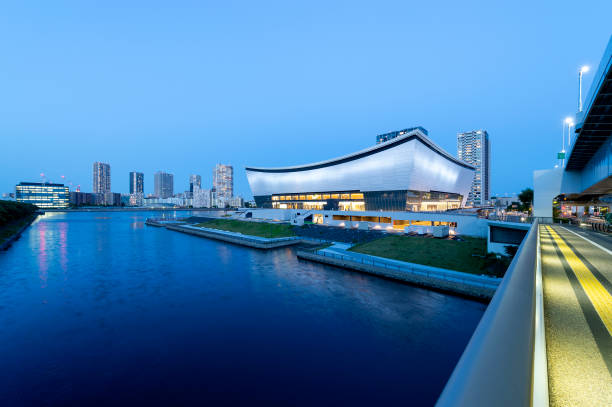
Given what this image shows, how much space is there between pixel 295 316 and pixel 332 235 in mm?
27909

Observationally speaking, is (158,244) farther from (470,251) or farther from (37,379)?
(470,251)

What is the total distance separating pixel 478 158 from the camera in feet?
508

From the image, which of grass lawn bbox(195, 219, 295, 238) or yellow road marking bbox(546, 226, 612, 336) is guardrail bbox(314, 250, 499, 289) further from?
grass lawn bbox(195, 219, 295, 238)

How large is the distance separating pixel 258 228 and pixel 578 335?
185 ft

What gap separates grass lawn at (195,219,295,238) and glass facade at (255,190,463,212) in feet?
59.8

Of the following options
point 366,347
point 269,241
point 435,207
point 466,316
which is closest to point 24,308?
point 366,347

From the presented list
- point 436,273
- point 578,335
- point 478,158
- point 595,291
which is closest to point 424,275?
point 436,273

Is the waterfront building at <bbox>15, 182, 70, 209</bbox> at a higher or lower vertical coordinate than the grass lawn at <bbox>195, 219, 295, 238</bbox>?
higher

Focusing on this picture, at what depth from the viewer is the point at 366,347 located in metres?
14.9

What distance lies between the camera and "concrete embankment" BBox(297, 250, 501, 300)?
2059 cm

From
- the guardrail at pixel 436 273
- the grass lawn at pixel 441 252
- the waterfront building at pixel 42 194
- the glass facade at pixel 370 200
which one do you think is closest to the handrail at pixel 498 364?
the guardrail at pixel 436 273

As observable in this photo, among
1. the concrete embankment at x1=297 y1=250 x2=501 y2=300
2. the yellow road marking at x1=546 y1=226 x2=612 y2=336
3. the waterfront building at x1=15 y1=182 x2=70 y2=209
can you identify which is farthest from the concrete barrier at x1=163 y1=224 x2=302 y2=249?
the waterfront building at x1=15 y1=182 x2=70 y2=209

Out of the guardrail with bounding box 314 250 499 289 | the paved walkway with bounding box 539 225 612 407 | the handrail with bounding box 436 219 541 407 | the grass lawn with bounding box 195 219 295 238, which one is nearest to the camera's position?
the handrail with bounding box 436 219 541 407

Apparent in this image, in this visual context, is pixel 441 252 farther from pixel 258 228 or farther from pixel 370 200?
pixel 258 228
